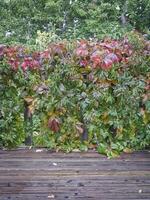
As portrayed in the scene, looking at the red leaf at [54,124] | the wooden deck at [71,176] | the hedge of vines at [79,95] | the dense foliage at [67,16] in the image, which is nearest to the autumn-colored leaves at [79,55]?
the hedge of vines at [79,95]

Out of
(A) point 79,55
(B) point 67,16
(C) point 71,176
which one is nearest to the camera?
(A) point 79,55

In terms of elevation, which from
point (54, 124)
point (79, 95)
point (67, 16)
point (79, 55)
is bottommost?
point (67, 16)

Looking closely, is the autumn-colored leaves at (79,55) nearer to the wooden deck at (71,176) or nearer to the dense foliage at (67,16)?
the wooden deck at (71,176)

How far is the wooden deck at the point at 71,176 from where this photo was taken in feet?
9.88

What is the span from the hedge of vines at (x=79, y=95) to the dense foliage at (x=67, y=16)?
10.4 m

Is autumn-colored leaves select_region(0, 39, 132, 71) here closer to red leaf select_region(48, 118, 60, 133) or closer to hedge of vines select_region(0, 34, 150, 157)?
hedge of vines select_region(0, 34, 150, 157)

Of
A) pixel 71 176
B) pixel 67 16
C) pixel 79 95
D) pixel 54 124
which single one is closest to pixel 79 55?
pixel 79 95

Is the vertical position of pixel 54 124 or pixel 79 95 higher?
pixel 79 95

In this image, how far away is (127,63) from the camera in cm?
297

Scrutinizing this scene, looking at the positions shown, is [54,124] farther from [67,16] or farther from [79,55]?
[67,16]

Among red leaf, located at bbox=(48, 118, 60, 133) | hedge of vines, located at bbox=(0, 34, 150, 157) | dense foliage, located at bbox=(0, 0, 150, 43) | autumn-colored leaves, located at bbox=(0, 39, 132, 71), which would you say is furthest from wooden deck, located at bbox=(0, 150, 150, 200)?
dense foliage, located at bbox=(0, 0, 150, 43)

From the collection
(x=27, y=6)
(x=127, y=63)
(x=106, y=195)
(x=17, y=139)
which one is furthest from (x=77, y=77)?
(x=27, y=6)

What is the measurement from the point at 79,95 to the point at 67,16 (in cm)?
1174

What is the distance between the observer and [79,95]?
3.01 m
